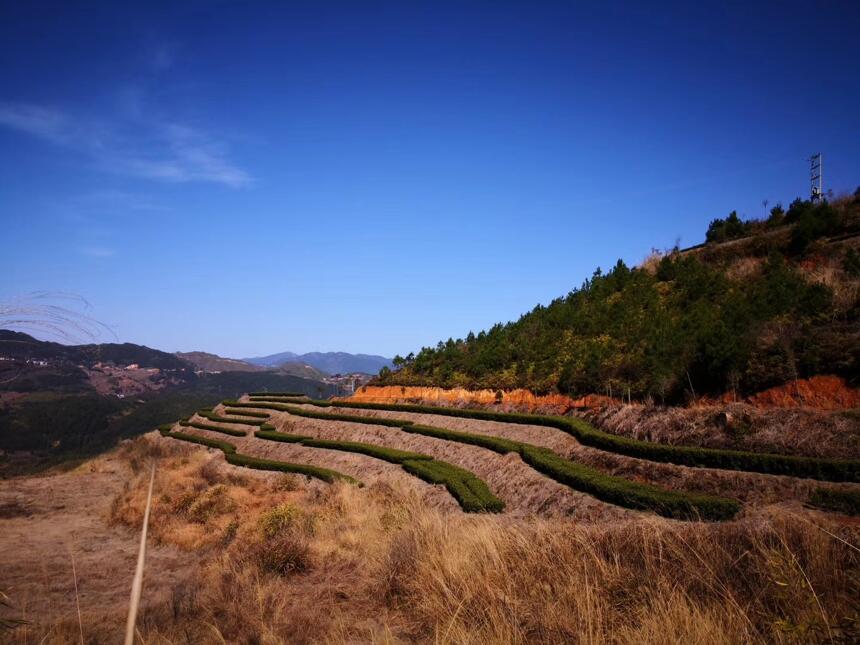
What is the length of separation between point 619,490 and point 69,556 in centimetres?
1888

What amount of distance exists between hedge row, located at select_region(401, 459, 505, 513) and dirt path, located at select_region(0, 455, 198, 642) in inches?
332

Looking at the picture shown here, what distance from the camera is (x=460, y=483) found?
18828mm

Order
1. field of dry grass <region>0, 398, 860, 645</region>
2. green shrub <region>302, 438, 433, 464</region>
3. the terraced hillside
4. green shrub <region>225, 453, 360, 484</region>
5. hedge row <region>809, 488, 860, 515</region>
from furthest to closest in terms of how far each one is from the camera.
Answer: green shrub <region>302, 438, 433, 464</region> → green shrub <region>225, 453, 360, 484</region> → the terraced hillside → hedge row <region>809, 488, 860, 515</region> → field of dry grass <region>0, 398, 860, 645</region>

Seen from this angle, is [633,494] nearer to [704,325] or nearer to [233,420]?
[704,325]

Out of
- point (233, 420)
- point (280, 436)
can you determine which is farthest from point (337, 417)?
point (233, 420)

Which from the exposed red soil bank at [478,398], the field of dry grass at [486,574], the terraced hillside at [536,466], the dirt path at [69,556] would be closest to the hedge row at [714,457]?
the terraced hillside at [536,466]

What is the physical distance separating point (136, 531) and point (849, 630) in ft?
82.0

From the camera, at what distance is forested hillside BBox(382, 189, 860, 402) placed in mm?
19062

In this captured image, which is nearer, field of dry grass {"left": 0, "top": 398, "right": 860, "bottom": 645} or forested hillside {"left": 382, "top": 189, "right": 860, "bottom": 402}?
field of dry grass {"left": 0, "top": 398, "right": 860, "bottom": 645}

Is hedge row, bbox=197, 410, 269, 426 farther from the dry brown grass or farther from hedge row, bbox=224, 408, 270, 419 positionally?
the dry brown grass

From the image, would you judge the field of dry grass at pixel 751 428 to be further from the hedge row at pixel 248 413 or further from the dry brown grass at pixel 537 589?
the hedge row at pixel 248 413

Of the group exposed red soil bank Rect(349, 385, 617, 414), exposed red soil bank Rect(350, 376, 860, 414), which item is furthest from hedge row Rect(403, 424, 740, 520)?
exposed red soil bank Rect(350, 376, 860, 414)

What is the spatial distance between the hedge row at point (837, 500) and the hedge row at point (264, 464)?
16.1 meters

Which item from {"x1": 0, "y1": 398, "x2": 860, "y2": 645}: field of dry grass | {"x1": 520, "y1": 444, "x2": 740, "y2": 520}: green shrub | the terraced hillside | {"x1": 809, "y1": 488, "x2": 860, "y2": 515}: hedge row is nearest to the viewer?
{"x1": 0, "y1": 398, "x2": 860, "y2": 645}: field of dry grass
